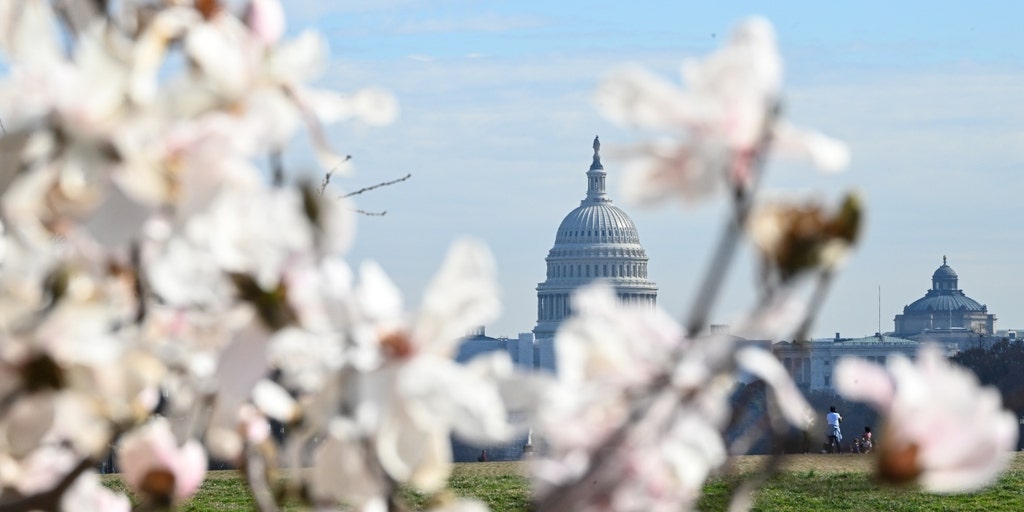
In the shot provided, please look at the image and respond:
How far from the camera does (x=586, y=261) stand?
85.0 m

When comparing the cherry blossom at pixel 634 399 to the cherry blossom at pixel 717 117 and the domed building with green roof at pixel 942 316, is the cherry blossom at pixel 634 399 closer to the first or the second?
the cherry blossom at pixel 717 117

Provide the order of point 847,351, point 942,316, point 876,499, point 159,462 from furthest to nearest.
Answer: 1. point 942,316
2. point 847,351
3. point 876,499
4. point 159,462

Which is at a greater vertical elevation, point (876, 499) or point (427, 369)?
point (427, 369)

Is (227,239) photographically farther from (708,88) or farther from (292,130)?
(708,88)

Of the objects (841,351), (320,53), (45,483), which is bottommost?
(45,483)

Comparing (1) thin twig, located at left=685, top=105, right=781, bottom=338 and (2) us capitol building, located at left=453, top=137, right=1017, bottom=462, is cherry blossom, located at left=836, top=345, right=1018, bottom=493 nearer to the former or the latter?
Result: (1) thin twig, located at left=685, top=105, right=781, bottom=338

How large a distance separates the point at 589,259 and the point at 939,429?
276 feet

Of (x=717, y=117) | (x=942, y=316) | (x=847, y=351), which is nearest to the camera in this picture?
(x=717, y=117)

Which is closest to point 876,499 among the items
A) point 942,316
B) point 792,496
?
Result: point 792,496

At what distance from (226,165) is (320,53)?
0.45ft

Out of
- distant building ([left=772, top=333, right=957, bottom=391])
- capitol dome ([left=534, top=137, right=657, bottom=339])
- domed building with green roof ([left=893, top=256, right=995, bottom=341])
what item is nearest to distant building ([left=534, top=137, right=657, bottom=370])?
capitol dome ([left=534, top=137, right=657, bottom=339])

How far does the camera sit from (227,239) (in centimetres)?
72

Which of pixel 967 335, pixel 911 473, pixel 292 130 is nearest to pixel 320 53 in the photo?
pixel 292 130

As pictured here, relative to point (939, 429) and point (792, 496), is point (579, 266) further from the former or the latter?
point (939, 429)
